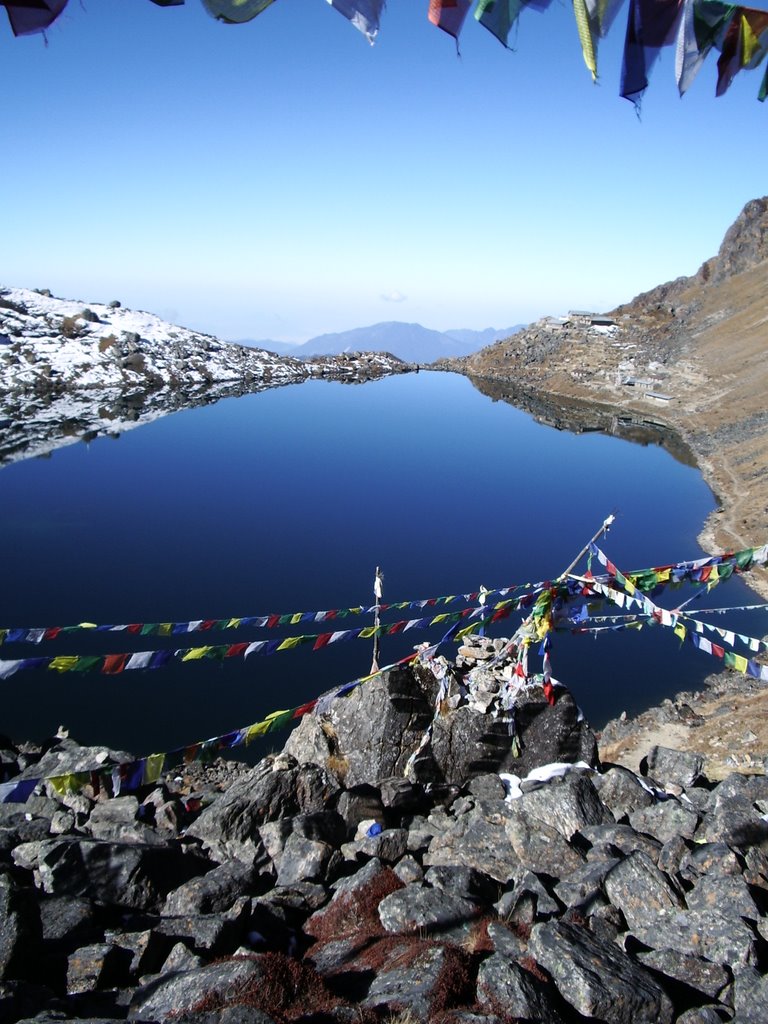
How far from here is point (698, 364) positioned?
79188mm

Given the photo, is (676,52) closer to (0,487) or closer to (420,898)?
(420,898)

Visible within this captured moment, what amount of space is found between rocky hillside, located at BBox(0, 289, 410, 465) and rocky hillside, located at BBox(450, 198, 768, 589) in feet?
125

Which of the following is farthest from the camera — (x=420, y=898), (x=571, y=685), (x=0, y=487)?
(x=0, y=487)

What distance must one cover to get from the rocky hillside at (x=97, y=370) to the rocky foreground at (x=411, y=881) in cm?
5030

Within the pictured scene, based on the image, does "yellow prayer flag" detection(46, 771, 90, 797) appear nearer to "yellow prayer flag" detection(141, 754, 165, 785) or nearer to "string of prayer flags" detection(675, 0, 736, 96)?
"yellow prayer flag" detection(141, 754, 165, 785)

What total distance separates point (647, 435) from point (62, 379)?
6311 cm

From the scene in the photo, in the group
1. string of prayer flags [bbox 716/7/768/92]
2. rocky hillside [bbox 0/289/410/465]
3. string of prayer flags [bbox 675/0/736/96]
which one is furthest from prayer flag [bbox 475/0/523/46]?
rocky hillside [bbox 0/289/410/465]

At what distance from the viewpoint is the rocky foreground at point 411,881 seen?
5.91 meters

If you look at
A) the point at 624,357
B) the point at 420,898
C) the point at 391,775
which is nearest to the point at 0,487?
the point at 391,775

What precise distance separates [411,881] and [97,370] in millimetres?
80623

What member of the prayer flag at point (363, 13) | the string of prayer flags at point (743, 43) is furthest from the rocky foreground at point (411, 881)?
the string of prayer flags at point (743, 43)

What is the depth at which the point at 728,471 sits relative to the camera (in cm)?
5022

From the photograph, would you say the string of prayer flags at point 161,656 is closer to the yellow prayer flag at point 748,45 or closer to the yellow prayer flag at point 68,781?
the yellow prayer flag at point 68,781

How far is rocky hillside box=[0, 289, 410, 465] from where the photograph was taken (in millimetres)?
65375
